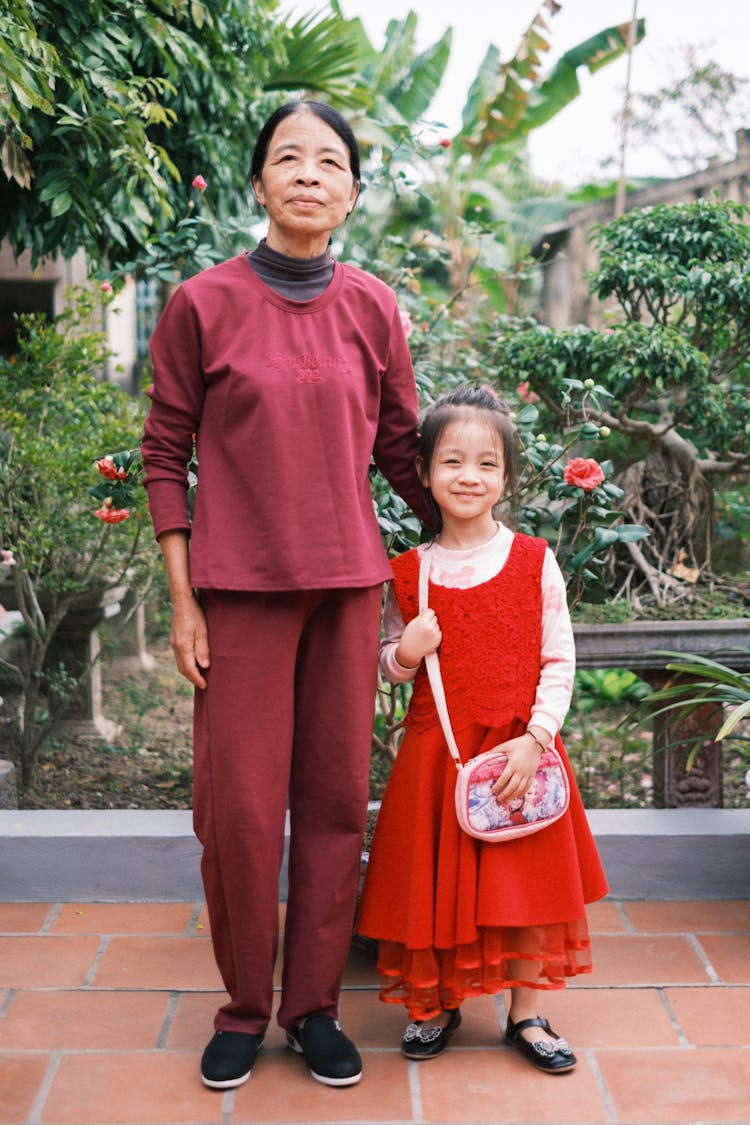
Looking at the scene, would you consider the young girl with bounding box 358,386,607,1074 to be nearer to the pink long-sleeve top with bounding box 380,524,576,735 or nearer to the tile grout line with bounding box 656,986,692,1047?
the pink long-sleeve top with bounding box 380,524,576,735

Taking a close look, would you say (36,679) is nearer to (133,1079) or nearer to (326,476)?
(133,1079)

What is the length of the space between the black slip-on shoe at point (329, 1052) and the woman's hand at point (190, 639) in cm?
70

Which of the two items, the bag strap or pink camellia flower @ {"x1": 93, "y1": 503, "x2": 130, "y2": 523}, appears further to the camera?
pink camellia flower @ {"x1": 93, "y1": 503, "x2": 130, "y2": 523}

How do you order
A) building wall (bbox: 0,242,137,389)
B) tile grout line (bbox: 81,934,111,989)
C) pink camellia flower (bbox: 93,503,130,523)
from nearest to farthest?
tile grout line (bbox: 81,934,111,989) → pink camellia flower (bbox: 93,503,130,523) → building wall (bbox: 0,242,137,389)

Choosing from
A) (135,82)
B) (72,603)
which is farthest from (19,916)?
(135,82)

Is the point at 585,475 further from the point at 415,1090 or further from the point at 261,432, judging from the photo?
the point at 415,1090

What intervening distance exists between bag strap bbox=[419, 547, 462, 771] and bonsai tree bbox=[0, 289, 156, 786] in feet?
4.55

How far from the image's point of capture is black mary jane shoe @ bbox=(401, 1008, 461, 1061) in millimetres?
2143

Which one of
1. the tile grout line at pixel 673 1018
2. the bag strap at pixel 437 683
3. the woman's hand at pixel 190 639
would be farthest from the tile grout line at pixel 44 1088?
the tile grout line at pixel 673 1018

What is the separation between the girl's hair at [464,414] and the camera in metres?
2.10

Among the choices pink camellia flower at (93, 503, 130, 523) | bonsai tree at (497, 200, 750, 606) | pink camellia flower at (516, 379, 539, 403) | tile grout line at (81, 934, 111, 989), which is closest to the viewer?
tile grout line at (81, 934, 111, 989)

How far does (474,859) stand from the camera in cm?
206

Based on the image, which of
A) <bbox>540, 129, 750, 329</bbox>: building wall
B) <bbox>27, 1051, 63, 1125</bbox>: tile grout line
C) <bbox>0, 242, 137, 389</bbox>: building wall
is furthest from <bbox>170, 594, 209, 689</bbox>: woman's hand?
<bbox>0, 242, 137, 389</bbox>: building wall

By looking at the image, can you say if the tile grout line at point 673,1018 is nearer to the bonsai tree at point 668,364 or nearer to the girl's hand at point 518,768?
the girl's hand at point 518,768
